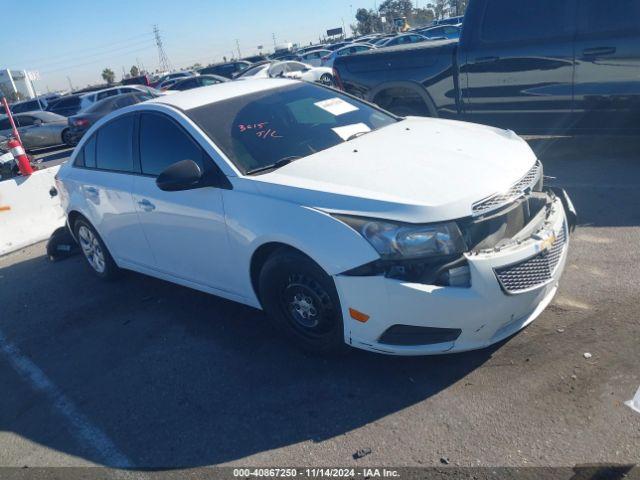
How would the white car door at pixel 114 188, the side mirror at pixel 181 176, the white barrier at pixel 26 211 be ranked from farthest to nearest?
1. the white barrier at pixel 26 211
2. the white car door at pixel 114 188
3. the side mirror at pixel 181 176

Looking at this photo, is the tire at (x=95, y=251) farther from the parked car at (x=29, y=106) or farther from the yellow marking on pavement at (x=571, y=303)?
the parked car at (x=29, y=106)

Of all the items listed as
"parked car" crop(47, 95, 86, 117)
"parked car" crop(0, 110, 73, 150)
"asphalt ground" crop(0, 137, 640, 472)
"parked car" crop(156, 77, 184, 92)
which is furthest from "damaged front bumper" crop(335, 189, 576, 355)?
"parked car" crop(47, 95, 86, 117)

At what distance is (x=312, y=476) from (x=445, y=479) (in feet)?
2.08

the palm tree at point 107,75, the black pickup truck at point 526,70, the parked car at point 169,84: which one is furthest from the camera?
the palm tree at point 107,75

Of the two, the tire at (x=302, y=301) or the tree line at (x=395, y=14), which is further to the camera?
the tree line at (x=395, y=14)

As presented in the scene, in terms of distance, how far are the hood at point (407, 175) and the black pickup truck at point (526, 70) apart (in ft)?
9.07

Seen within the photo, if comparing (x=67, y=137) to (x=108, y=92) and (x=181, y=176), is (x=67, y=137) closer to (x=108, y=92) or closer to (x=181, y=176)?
(x=108, y=92)

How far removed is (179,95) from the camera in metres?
4.87

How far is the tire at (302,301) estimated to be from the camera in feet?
11.1

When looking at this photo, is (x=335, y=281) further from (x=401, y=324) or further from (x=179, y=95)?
(x=179, y=95)

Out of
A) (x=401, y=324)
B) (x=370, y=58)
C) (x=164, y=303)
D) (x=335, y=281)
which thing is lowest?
(x=164, y=303)

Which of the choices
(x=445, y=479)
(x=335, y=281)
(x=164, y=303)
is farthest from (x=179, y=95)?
(x=445, y=479)

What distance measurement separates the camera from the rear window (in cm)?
643

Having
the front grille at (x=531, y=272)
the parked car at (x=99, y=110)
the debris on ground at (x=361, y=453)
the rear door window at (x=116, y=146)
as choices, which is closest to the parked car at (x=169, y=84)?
the parked car at (x=99, y=110)
